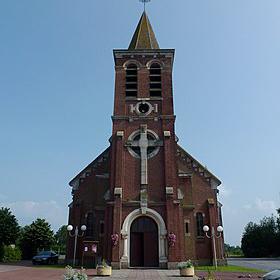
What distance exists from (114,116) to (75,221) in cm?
1071

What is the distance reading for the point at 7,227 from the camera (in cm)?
4300

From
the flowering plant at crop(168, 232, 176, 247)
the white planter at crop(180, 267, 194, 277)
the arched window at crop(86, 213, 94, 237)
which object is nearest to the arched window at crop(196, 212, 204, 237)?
the flowering plant at crop(168, 232, 176, 247)

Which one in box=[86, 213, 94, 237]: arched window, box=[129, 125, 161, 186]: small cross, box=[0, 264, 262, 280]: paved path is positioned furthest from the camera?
box=[86, 213, 94, 237]: arched window

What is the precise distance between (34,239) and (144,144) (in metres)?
28.8

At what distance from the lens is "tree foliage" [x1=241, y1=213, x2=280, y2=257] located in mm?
68250

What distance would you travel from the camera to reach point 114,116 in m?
31.7

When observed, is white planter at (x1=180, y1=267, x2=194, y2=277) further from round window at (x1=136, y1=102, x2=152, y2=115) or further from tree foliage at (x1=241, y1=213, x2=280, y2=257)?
tree foliage at (x1=241, y1=213, x2=280, y2=257)

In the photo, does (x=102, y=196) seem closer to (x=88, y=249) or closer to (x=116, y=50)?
(x=88, y=249)

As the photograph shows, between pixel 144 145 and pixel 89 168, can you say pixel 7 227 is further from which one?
pixel 144 145

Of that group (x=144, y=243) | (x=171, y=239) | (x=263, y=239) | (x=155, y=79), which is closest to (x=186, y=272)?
(x=171, y=239)

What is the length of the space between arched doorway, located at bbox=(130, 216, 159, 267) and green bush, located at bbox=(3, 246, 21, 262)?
69.5 feet

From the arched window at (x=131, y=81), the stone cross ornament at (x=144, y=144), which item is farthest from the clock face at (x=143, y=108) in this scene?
the stone cross ornament at (x=144, y=144)

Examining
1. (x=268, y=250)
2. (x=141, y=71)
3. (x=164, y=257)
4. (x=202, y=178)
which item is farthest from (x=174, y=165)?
(x=268, y=250)

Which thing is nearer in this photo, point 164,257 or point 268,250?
point 164,257
